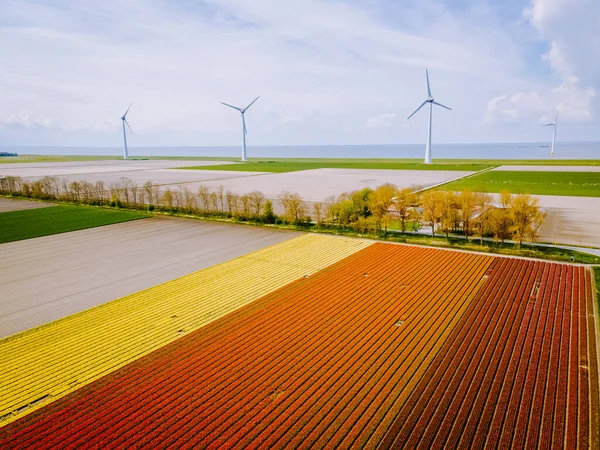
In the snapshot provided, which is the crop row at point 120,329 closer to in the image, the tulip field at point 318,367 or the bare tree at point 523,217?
the tulip field at point 318,367

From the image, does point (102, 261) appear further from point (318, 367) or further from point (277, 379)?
point (318, 367)

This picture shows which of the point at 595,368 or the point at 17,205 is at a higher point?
the point at 17,205

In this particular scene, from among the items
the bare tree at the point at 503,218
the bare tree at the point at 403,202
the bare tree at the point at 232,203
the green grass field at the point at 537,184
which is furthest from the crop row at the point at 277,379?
the green grass field at the point at 537,184

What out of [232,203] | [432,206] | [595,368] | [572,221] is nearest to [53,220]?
[232,203]

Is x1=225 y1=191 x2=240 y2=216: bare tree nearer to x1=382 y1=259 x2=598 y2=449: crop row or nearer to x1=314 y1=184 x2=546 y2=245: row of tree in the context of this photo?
x1=314 y1=184 x2=546 y2=245: row of tree

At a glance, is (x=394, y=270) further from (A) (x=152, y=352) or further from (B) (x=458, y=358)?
(A) (x=152, y=352)

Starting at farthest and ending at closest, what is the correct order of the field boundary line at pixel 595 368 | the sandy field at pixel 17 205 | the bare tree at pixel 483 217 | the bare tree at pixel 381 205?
the sandy field at pixel 17 205
the bare tree at pixel 381 205
the bare tree at pixel 483 217
the field boundary line at pixel 595 368
